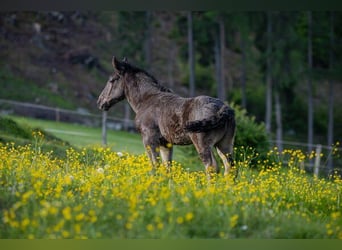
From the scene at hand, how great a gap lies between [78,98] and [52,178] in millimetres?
22432

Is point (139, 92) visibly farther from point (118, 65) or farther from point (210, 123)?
point (210, 123)

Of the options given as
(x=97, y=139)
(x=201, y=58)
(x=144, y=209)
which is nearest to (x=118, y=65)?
(x=144, y=209)

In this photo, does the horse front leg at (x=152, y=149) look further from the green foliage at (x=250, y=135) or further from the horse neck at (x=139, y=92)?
the green foliage at (x=250, y=135)

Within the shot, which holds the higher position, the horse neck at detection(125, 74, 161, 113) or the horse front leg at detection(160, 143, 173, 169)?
the horse neck at detection(125, 74, 161, 113)

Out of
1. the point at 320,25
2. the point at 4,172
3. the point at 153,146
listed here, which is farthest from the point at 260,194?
the point at 320,25

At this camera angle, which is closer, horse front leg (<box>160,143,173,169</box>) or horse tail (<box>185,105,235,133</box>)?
horse tail (<box>185,105,235,133</box>)

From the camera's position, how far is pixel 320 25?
83.3ft

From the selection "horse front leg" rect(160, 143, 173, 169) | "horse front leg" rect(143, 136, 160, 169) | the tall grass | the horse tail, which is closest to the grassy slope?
"horse front leg" rect(160, 143, 173, 169)

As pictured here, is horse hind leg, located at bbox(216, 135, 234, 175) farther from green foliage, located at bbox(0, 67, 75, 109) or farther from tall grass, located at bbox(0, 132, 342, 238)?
green foliage, located at bbox(0, 67, 75, 109)

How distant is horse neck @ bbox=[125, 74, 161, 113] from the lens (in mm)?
8898

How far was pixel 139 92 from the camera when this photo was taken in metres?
8.98

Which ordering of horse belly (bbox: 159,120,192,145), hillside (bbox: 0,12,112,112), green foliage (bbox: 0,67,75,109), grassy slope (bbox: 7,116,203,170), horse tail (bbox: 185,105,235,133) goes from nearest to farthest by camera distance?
horse tail (bbox: 185,105,235,133)
horse belly (bbox: 159,120,192,145)
grassy slope (bbox: 7,116,203,170)
green foliage (bbox: 0,67,75,109)
hillside (bbox: 0,12,112,112)

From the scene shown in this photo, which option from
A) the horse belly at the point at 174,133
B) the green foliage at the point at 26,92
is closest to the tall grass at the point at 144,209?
the horse belly at the point at 174,133

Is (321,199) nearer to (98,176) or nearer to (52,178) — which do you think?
(98,176)
